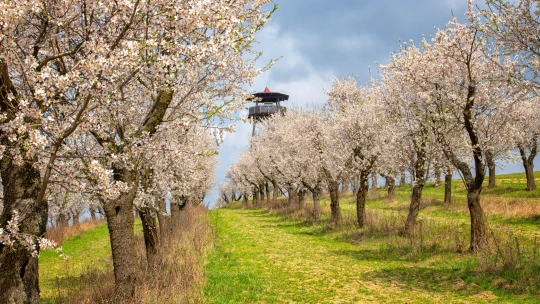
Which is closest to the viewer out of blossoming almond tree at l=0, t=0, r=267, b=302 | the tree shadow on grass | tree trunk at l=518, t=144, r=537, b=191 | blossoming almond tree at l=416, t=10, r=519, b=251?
blossoming almond tree at l=0, t=0, r=267, b=302

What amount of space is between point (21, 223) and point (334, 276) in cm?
966

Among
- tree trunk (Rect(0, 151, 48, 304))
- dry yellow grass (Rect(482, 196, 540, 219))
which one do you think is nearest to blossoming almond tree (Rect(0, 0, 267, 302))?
tree trunk (Rect(0, 151, 48, 304))

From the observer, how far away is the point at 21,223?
7.45 meters

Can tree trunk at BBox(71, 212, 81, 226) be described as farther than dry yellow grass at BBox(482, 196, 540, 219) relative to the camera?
Yes

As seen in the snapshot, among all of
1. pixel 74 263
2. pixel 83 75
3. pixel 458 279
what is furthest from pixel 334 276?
pixel 74 263

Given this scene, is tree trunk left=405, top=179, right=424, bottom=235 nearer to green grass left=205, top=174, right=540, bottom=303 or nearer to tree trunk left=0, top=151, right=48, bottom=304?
green grass left=205, top=174, right=540, bottom=303

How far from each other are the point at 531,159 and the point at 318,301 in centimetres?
3472

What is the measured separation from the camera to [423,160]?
18469 mm

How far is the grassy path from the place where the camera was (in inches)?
454

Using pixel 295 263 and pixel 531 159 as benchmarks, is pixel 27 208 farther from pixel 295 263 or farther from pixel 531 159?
pixel 531 159

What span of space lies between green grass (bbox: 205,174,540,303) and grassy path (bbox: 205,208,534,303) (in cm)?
3

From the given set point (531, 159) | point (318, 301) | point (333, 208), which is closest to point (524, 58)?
point (318, 301)

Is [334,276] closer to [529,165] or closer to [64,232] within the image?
[64,232]

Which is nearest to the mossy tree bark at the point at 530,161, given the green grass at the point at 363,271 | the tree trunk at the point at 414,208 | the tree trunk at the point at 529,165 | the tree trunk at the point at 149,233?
the tree trunk at the point at 529,165
